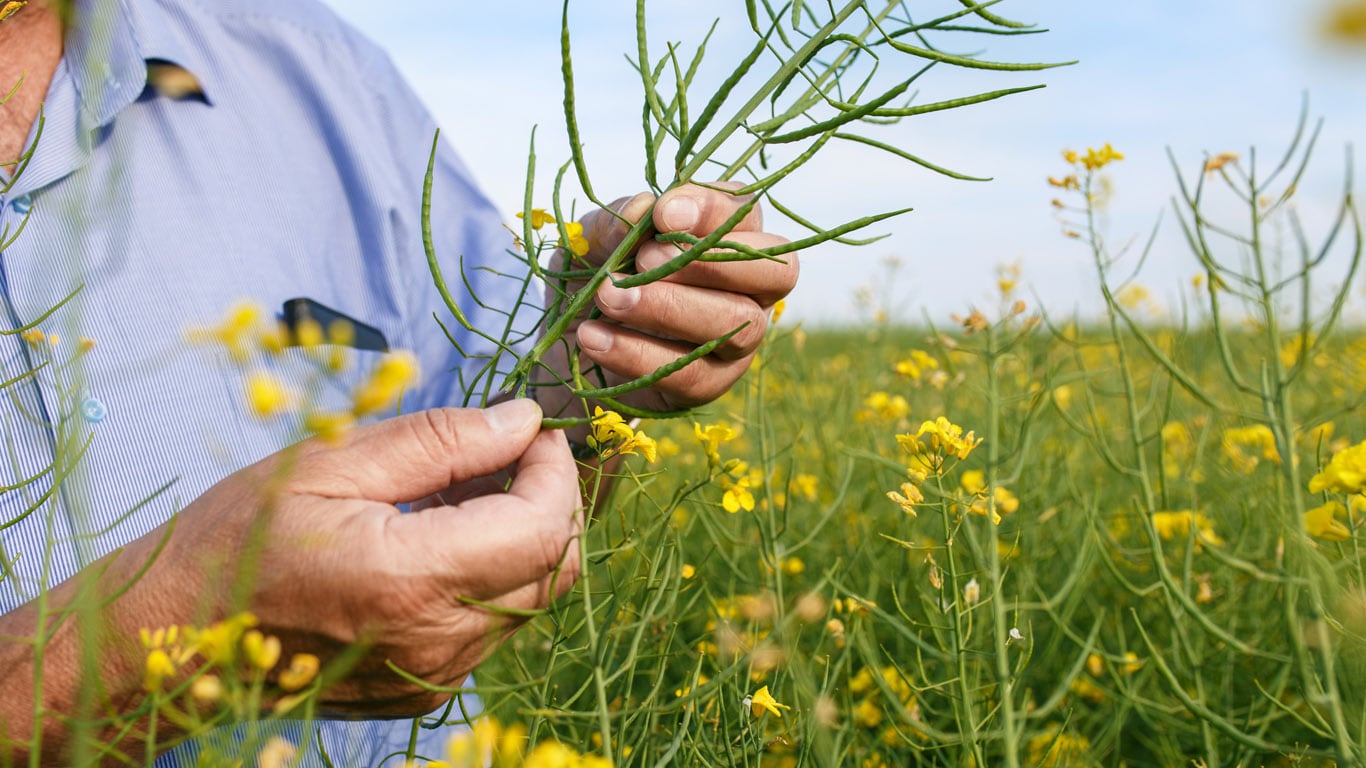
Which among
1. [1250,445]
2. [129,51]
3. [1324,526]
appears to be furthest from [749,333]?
[1250,445]

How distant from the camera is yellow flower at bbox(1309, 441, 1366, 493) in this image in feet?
2.96

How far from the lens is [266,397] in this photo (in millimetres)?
432

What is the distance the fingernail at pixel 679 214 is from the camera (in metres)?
0.96

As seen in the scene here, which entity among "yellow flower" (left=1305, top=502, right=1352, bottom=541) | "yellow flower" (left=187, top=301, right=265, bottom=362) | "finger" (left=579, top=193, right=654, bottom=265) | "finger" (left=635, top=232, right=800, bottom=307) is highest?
"finger" (left=579, top=193, right=654, bottom=265)

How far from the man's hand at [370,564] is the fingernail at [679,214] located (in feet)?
0.77

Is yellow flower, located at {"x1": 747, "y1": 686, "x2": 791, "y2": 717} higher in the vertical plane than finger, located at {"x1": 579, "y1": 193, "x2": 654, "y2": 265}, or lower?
lower

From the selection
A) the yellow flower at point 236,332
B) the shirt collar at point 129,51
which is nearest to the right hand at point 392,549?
the yellow flower at point 236,332

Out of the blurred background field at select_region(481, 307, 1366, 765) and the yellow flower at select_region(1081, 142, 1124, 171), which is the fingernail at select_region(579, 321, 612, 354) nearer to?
the blurred background field at select_region(481, 307, 1366, 765)

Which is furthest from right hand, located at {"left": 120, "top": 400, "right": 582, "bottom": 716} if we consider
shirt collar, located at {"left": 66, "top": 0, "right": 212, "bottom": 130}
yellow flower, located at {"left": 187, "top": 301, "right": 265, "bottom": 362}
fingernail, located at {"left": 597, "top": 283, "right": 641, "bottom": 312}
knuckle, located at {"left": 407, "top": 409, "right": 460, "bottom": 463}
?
shirt collar, located at {"left": 66, "top": 0, "right": 212, "bottom": 130}

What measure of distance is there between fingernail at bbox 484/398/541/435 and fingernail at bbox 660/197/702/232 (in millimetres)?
227

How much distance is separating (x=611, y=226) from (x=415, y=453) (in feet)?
1.18

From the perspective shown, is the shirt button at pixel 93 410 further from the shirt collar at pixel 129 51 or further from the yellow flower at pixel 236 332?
the yellow flower at pixel 236 332

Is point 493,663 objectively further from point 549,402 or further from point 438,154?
point 438,154

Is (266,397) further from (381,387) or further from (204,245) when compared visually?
(204,245)
